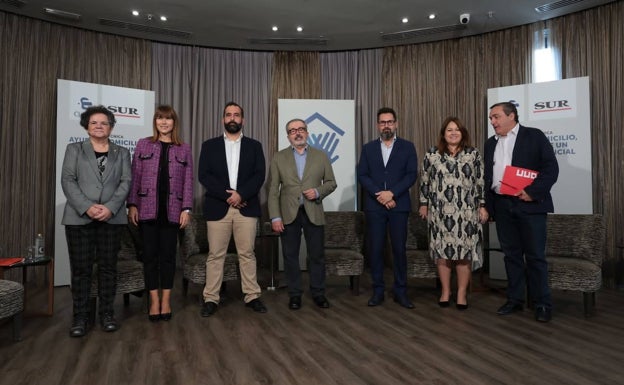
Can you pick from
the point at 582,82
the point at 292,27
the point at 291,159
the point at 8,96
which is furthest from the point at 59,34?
the point at 582,82

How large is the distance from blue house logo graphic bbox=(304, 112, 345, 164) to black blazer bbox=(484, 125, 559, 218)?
2570mm

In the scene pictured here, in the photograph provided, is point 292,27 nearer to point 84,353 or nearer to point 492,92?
point 492,92

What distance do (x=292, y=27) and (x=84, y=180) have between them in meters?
3.31

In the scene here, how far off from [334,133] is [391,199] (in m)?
2.27

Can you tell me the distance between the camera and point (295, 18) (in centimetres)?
489

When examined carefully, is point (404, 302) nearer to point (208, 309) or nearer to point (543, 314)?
point (543, 314)

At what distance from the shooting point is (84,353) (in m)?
2.43

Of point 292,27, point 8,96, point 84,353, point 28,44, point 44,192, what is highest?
point 292,27

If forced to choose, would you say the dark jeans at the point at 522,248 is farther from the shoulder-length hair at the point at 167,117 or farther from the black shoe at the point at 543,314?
the shoulder-length hair at the point at 167,117

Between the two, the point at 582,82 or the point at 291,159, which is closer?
the point at 291,159

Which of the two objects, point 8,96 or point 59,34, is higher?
point 59,34

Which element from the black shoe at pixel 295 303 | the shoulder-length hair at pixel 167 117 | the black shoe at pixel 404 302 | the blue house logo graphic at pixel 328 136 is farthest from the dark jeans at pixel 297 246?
the blue house logo graphic at pixel 328 136

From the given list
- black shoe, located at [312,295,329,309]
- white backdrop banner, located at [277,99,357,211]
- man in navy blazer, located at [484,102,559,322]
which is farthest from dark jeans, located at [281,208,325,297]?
white backdrop banner, located at [277,99,357,211]

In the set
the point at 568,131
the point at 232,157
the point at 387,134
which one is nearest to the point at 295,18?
the point at 387,134
